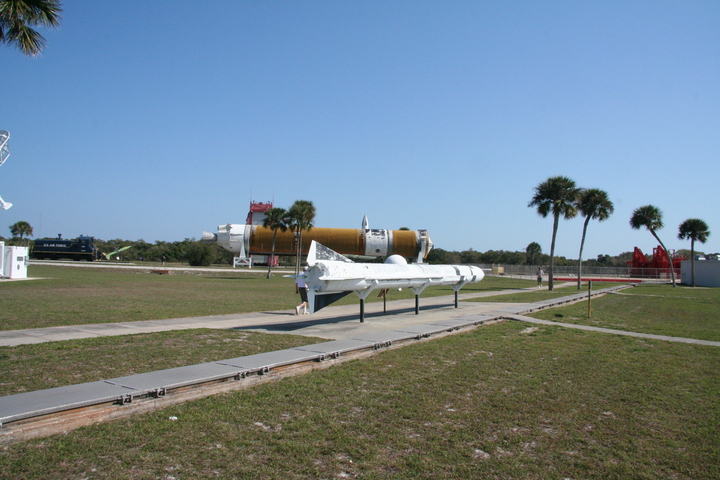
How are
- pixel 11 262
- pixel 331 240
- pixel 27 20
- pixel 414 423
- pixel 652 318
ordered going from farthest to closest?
pixel 331 240
pixel 11 262
pixel 652 318
pixel 27 20
pixel 414 423

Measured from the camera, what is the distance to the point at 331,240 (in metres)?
62.2

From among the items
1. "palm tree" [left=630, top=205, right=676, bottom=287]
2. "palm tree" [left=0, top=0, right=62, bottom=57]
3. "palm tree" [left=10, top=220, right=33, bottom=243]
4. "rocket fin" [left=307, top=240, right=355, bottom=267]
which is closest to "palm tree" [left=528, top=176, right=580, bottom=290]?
"palm tree" [left=630, top=205, right=676, bottom=287]

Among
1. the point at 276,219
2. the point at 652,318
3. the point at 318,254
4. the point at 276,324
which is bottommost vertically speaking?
the point at 276,324

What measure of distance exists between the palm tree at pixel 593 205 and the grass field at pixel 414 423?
3204 centimetres

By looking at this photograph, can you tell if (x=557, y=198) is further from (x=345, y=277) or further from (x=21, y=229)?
(x=21, y=229)

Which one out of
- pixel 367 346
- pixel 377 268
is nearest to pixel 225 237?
pixel 377 268

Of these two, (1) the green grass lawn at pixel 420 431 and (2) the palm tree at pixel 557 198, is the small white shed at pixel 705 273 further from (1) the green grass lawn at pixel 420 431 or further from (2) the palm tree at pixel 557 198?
(1) the green grass lawn at pixel 420 431

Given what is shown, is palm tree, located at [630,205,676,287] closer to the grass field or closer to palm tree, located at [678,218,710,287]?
palm tree, located at [678,218,710,287]

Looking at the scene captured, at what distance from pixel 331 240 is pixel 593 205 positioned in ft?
109

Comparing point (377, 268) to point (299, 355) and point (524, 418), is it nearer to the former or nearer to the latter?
point (299, 355)

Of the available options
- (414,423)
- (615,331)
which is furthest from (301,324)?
(615,331)

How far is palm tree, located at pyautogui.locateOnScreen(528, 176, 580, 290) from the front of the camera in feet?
125

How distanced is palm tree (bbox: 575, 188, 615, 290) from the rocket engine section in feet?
78.2

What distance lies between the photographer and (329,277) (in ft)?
44.5
